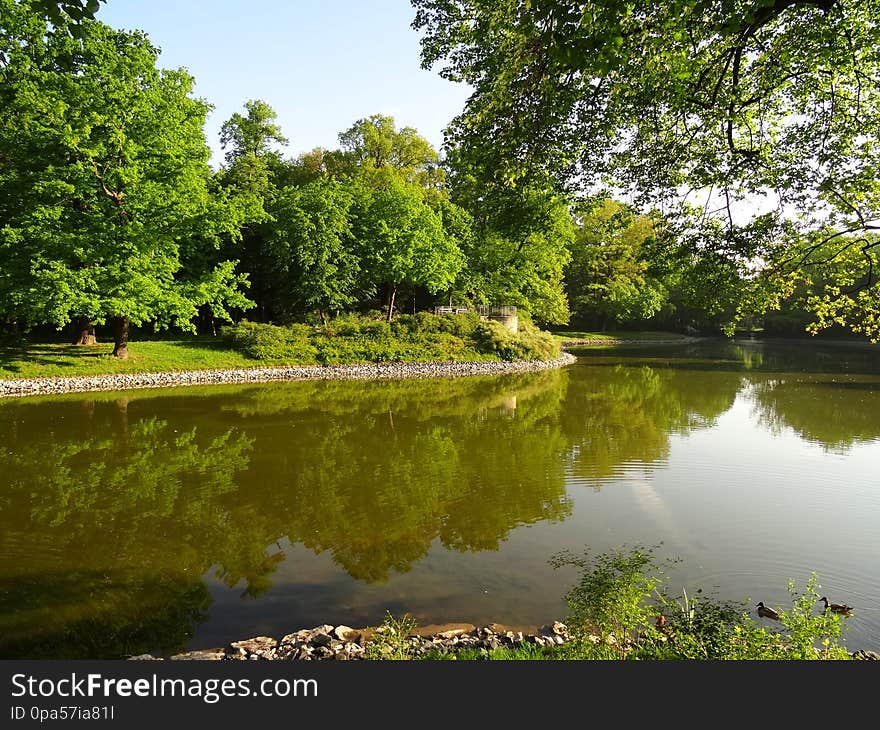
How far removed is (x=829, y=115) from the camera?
6.74 metres

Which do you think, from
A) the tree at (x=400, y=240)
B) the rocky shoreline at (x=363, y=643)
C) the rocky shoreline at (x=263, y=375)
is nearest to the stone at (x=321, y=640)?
the rocky shoreline at (x=363, y=643)

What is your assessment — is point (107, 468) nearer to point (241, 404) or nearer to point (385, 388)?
point (241, 404)

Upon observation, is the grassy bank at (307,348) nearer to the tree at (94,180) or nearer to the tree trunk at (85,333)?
the tree trunk at (85,333)

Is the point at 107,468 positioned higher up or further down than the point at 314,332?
further down

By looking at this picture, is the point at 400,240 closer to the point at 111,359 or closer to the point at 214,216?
the point at 214,216

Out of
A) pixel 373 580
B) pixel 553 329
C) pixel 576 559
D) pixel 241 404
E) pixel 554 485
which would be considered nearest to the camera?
pixel 373 580

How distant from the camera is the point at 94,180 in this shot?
71.3ft

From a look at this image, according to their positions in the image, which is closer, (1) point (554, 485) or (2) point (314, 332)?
(1) point (554, 485)

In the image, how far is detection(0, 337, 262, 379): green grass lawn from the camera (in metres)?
20.8

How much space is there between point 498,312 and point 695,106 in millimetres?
32368

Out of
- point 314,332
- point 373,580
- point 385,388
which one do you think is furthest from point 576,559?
point 314,332

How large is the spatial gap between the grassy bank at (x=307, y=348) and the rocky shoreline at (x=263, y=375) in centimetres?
56

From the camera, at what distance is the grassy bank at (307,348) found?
22000 mm

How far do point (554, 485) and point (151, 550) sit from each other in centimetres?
739
